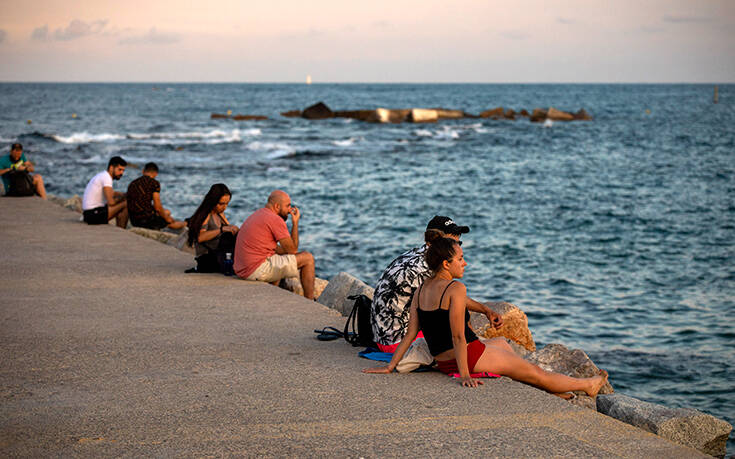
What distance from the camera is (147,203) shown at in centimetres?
1418

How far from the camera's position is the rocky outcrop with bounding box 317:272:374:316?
8.62 metres

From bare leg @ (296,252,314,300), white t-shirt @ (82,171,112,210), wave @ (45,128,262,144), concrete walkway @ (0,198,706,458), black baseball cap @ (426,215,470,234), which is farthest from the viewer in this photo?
wave @ (45,128,262,144)

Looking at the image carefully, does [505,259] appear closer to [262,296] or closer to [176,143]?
[262,296]

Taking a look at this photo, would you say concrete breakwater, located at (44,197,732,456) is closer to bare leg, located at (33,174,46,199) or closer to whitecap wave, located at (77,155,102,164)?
bare leg, located at (33,174,46,199)

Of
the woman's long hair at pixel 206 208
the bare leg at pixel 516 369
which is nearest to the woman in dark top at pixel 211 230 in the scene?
the woman's long hair at pixel 206 208

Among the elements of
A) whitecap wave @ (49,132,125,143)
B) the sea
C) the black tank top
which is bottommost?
the sea

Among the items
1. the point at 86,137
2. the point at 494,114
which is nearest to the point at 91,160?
the point at 86,137

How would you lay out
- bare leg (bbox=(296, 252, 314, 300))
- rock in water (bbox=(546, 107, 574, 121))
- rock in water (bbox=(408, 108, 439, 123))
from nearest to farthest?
bare leg (bbox=(296, 252, 314, 300)), rock in water (bbox=(408, 108, 439, 123)), rock in water (bbox=(546, 107, 574, 121))

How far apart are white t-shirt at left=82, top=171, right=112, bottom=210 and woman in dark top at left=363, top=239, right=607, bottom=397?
9.37 m

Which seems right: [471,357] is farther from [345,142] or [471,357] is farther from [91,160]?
[345,142]

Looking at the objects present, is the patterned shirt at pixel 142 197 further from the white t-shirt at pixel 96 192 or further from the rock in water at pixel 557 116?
the rock in water at pixel 557 116

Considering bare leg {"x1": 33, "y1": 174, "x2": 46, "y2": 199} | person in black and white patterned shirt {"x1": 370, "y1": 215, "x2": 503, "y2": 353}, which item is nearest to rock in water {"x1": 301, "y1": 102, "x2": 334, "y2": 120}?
bare leg {"x1": 33, "y1": 174, "x2": 46, "y2": 199}

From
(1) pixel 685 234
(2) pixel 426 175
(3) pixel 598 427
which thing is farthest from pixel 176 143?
(3) pixel 598 427

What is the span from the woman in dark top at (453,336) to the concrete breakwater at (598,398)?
558mm
